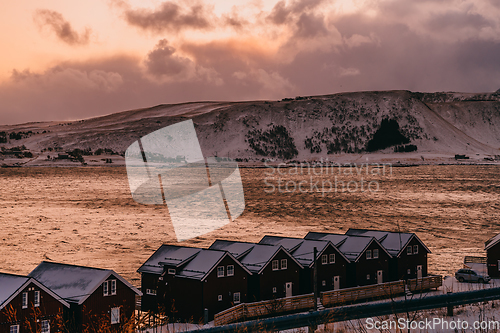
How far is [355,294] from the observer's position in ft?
91.9

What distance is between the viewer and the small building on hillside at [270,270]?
2683cm

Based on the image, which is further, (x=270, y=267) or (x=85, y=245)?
(x=85, y=245)

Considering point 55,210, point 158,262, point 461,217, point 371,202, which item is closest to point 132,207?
point 55,210

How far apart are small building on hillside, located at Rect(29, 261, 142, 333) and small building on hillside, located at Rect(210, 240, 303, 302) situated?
6669 mm

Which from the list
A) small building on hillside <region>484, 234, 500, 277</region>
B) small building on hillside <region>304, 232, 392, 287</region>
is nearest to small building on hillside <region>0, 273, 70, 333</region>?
small building on hillside <region>304, 232, 392, 287</region>

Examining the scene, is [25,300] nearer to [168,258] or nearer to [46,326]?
[46,326]

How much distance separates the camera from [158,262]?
26891 millimetres

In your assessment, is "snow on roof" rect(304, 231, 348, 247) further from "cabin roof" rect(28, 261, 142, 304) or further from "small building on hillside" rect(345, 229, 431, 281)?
"cabin roof" rect(28, 261, 142, 304)

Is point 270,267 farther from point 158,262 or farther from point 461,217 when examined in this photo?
point 461,217

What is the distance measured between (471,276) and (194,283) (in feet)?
54.7

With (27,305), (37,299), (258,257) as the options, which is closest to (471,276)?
(258,257)

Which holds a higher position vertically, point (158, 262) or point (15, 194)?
point (15, 194)

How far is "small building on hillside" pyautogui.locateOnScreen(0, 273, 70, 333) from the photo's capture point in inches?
749

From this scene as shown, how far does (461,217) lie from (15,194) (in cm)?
8206
